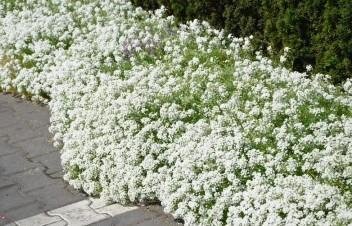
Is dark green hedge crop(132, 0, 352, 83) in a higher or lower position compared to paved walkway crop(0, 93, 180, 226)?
higher

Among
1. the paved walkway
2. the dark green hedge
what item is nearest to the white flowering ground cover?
the paved walkway

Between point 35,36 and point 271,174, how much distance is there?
5.52 m

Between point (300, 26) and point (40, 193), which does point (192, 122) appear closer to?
point (40, 193)

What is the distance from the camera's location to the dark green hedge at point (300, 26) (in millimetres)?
7531

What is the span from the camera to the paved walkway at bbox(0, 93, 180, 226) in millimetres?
6043

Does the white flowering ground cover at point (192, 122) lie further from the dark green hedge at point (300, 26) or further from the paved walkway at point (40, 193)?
the dark green hedge at point (300, 26)

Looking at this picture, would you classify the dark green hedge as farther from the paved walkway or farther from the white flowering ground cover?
the paved walkway

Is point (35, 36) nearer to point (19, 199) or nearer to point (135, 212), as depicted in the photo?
point (19, 199)

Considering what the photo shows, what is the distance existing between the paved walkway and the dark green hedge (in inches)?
103

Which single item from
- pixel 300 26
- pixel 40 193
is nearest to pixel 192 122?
pixel 40 193

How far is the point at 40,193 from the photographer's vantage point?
6.68 meters

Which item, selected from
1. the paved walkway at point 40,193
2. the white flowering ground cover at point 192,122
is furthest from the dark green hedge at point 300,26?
the paved walkway at point 40,193

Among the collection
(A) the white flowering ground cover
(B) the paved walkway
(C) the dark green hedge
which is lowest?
(B) the paved walkway

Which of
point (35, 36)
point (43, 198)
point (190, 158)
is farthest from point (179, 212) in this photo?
point (35, 36)
